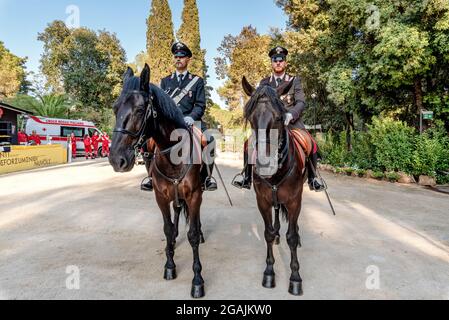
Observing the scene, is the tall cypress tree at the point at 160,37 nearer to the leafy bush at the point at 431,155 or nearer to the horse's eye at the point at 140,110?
the leafy bush at the point at 431,155

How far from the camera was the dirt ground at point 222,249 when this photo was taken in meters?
3.67

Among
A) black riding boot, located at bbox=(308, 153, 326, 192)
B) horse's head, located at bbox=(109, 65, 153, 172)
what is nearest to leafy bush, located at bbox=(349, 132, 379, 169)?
black riding boot, located at bbox=(308, 153, 326, 192)

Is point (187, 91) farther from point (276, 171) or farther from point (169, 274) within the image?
point (169, 274)

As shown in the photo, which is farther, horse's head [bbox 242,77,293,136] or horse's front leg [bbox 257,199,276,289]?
horse's front leg [bbox 257,199,276,289]

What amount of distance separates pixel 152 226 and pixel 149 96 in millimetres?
3894

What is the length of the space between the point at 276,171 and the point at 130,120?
5.20 feet

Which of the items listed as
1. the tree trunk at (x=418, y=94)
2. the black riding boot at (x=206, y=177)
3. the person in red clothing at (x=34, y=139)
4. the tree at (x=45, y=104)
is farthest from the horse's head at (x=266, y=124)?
the tree at (x=45, y=104)

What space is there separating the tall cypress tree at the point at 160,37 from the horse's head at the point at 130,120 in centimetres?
3063

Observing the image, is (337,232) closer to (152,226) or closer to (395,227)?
(395,227)

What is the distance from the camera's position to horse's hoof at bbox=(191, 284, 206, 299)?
3508 millimetres

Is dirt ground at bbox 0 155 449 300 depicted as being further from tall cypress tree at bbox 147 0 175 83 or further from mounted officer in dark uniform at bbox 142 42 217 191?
tall cypress tree at bbox 147 0 175 83

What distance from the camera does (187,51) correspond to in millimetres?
4391

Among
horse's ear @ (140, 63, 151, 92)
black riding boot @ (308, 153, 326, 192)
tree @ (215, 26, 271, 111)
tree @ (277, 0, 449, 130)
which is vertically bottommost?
black riding boot @ (308, 153, 326, 192)
